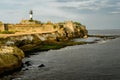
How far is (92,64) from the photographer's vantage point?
54406 millimetres

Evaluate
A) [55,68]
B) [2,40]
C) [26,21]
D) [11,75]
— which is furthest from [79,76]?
[26,21]

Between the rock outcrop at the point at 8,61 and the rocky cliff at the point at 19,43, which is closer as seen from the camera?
the rock outcrop at the point at 8,61

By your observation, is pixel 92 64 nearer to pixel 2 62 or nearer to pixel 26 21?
pixel 2 62

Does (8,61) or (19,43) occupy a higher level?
(19,43)

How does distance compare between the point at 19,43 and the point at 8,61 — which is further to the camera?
the point at 19,43

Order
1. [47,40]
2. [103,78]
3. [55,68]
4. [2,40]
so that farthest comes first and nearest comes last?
[47,40] → [2,40] → [55,68] → [103,78]

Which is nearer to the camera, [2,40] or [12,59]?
[12,59]

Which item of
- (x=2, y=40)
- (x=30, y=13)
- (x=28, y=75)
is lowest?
(x=28, y=75)

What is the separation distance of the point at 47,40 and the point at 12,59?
5598 centimetres

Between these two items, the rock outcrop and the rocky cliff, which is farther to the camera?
the rocky cliff

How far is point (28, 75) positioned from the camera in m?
45.1

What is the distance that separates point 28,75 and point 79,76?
9361 mm

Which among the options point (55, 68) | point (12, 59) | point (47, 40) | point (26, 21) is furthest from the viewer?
point (26, 21)

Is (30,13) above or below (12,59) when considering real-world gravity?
above
